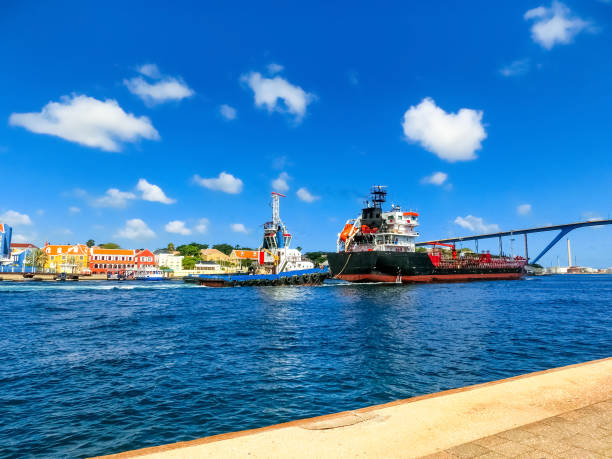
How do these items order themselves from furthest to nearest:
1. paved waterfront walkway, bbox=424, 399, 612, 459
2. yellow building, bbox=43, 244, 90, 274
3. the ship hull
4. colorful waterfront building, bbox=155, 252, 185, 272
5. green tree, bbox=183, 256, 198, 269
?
colorful waterfront building, bbox=155, 252, 185, 272 → green tree, bbox=183, 256, 198, 269 → yellow building, bbox=43, 244, 90, 274 → the ship hull → paved waterfront walkway, bbox=424, 399, 612, 459

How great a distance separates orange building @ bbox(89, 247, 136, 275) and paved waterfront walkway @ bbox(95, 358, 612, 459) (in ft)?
355

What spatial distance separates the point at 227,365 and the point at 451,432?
31.7 ft

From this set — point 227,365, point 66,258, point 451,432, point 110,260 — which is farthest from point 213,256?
point 451,432

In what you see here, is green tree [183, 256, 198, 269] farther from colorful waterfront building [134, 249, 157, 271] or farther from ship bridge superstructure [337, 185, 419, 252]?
ship bridge superstructure [337, 185, 419, 252]

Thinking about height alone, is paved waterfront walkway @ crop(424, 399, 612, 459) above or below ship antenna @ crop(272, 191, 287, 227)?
below

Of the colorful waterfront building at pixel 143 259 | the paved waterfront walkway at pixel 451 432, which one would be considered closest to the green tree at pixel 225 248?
the colorful waterfront building at pixel 143 259

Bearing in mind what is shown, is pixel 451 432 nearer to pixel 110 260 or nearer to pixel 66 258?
pixel 110 260

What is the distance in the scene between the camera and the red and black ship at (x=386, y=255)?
186 feet

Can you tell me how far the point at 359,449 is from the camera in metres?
4.84

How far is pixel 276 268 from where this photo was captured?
60.5 m

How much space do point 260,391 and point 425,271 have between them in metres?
54.5

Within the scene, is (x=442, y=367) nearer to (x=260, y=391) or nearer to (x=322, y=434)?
(x=260, y=391)

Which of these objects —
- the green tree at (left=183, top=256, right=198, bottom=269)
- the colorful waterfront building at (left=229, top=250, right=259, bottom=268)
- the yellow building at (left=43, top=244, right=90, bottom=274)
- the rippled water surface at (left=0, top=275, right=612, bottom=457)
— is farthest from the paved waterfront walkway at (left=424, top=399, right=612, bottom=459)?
the green tree at (left=183, top=256, right=198, bottom=269)

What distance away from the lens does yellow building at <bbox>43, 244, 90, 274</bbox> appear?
10050 cm
